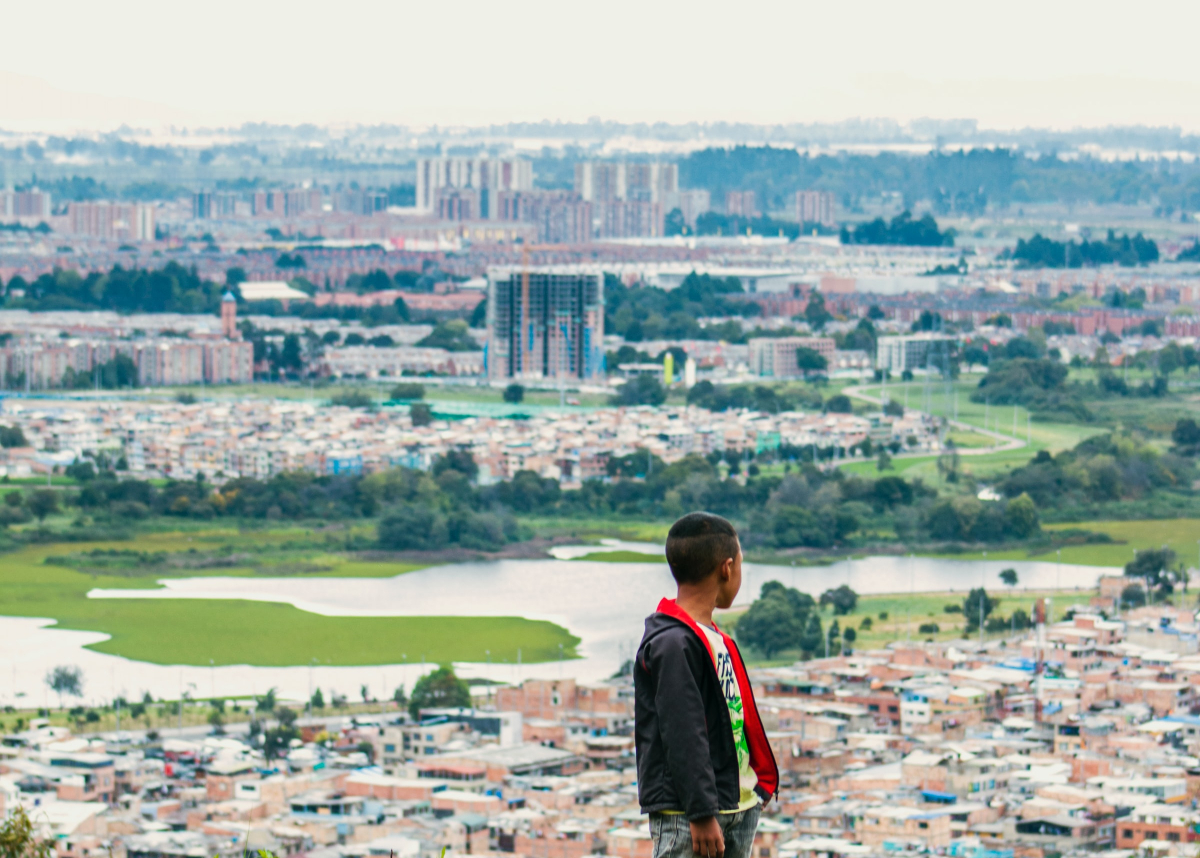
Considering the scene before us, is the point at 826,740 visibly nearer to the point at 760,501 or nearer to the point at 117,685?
the point at 117,685

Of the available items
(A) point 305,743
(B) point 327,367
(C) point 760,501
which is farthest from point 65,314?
(A) point 305,743

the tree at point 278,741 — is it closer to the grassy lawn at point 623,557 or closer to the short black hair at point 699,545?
the grassy lawn at point 623,557

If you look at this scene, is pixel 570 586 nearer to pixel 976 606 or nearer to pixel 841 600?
pixel 841 600

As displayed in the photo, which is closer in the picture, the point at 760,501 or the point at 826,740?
the point at 826,740

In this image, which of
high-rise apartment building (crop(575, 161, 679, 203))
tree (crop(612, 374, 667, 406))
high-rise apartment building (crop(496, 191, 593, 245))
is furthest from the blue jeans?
high-rise apartment building (crop(575, 161, 679, 203))

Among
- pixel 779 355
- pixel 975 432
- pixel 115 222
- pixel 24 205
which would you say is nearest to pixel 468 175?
pixel 24 205

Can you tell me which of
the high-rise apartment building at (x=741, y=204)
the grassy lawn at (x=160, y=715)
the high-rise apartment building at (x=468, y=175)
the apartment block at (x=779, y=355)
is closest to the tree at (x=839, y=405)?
the apartment block at (x=779, y=355)
